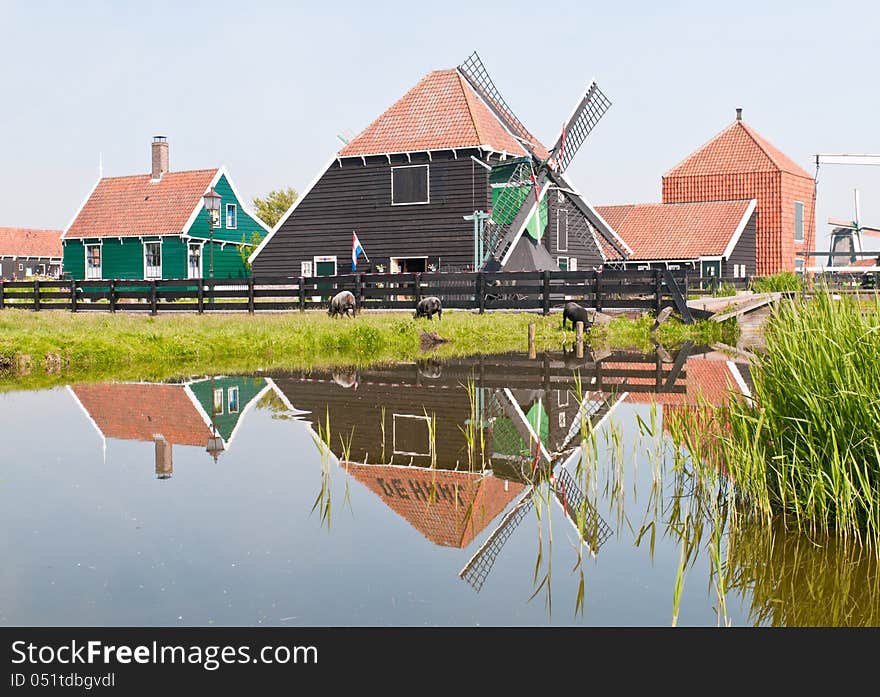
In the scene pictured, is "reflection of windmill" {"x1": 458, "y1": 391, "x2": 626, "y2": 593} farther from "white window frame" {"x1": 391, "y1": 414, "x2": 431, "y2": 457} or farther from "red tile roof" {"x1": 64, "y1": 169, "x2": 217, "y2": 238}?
"red tile roof" {"x1": 64, "y1": 169, "x2": 217, "y2": 238}

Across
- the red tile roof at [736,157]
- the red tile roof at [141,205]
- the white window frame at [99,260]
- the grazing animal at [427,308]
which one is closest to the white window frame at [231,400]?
the grazing animal at [427,308]

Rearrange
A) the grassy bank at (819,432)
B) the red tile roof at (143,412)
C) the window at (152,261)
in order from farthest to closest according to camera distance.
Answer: the window at (152,261)
the red tile roof at (143,412)
the grassy bank at (819,432)

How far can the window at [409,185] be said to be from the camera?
31562 millimetres

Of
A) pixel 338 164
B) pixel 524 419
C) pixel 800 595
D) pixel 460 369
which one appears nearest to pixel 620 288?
pixel 460 369

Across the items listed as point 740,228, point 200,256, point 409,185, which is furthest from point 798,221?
point 200,256

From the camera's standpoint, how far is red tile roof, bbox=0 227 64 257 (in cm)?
7512

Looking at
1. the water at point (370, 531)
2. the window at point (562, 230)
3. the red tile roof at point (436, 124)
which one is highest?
the red tile roof at point (436, 124)

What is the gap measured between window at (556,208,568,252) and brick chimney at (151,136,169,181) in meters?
22.2

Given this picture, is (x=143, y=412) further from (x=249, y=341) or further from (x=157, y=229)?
(x=157, y=229)

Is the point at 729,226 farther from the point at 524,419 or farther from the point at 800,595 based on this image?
the point at 800,595

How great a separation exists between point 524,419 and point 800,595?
5.56 metres

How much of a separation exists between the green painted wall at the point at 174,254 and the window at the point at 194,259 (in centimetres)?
20

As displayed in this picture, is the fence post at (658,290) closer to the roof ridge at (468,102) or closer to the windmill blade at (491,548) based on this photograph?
the roof ridge at (468,102)

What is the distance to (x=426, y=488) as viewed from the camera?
683 cm
